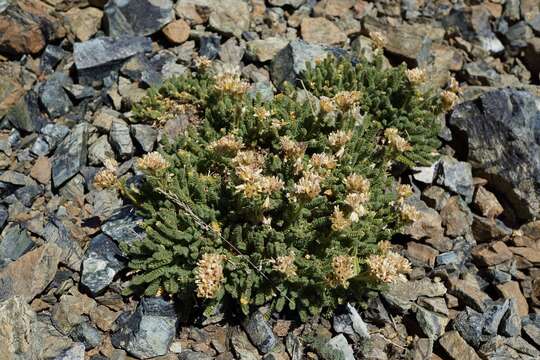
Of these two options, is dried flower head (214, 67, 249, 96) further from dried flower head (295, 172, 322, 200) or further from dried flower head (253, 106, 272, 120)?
dried flower head (295, 172, 322, 200)

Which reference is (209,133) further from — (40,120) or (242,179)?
(40,120)

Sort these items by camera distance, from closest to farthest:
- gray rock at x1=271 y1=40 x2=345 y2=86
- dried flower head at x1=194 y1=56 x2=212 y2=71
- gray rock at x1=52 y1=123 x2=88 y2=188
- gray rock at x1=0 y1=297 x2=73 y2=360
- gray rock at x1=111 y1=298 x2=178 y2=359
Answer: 1. gray rock at x1=0 y1=297 x2=73 y2=360
2. gray rock at x1=111 y1=298 x2=178 y2=359
3. gray rock at x1=52 y1=123 x2=88 y2=188
4. dried flower head at x1=194 y1=56 x2=212 y2=71
5. gray rock at x1=271 y1=40 x2=345 y2=86

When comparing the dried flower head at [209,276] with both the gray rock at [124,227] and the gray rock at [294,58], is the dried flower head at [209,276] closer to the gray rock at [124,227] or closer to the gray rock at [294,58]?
the gray rock at [124,227]

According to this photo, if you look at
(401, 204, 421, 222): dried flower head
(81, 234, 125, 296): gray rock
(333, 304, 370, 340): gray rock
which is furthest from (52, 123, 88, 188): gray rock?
(401, 204, 421, 222): dried flower head

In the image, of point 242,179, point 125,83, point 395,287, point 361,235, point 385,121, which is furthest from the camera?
point 125,83

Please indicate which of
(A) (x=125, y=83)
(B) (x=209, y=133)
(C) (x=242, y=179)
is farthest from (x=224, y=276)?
(A) (x=125, y=83)

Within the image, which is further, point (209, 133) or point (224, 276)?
point (209, 133)

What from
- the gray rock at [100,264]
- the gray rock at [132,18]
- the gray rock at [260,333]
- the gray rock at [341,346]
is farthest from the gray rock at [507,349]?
the gray rock at [132,18]
